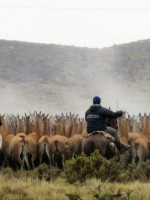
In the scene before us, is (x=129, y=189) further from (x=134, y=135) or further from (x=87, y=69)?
(x=87, y=69)

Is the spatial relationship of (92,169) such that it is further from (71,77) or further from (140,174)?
(71,77)

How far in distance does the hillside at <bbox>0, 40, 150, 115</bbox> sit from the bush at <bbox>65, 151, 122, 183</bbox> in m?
47.2

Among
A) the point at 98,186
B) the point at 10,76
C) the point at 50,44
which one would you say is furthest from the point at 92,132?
A: the point at 50,44

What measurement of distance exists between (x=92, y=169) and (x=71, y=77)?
63700mm

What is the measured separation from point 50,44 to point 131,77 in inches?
736

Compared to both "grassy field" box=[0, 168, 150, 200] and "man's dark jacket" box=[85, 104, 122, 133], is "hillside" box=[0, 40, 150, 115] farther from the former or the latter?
"grassy field" box=[0, 168, 150, 200]

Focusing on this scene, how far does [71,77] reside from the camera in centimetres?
7712

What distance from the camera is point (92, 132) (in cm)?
1491

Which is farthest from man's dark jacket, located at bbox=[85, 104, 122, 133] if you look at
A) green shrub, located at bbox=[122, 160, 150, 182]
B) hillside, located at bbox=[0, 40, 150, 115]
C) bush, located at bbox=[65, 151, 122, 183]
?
hillside, located at bbox=[0, 40, 150, 115]

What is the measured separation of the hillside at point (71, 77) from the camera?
216ft

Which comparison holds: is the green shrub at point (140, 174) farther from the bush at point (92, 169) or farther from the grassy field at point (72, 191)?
the grassy field at point (72, 191)

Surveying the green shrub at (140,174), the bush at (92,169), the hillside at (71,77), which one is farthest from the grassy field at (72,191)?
the hillside at (71,77)

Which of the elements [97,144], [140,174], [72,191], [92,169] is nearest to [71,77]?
[140,174]

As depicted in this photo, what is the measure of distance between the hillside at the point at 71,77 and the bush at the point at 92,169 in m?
47.2
